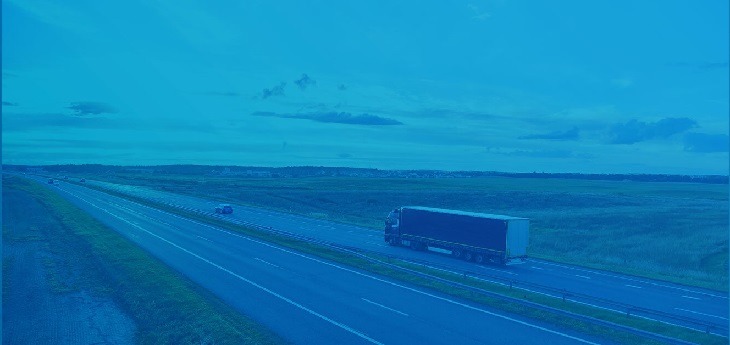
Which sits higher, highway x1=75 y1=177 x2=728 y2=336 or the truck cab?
the truck cab

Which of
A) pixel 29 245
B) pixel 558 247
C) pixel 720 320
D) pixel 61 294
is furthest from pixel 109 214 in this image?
pixel 720 320

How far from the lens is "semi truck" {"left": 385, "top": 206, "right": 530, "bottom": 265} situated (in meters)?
38.0

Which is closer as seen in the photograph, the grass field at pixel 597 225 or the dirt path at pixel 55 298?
the dirt path at pixel 55 298

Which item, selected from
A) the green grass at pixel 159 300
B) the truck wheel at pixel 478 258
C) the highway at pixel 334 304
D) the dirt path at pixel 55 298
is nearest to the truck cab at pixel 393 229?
the truck wheel at pixel 478 258

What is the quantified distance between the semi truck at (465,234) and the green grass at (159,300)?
1991cm

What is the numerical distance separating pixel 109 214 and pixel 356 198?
157ft

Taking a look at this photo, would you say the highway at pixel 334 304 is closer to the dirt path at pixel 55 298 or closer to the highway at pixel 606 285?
the dirt path at pixel 55 298

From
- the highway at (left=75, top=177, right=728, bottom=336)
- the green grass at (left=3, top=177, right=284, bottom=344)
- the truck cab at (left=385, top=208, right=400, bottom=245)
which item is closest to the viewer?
the green grass at (left=3, top=177, right=284, bottom=344)

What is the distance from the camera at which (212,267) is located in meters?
31.6

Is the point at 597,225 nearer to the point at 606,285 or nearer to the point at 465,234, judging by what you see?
the point at 465,234

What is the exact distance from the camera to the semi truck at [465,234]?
38000mm

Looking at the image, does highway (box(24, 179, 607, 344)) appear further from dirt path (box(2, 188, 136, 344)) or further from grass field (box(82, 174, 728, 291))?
grass field (box(82, 174, 728, 291))

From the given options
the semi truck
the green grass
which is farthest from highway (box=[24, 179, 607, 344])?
the semi truck

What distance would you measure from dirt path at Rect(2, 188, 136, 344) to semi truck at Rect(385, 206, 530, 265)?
23.1 metres
